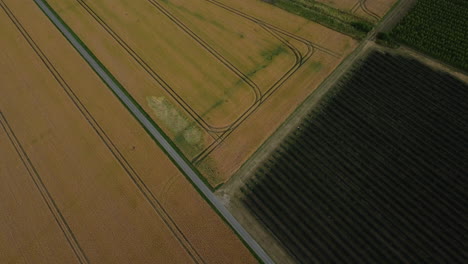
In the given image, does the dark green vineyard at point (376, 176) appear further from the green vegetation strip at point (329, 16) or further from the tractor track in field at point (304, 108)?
the green vegetation strip at point (329, 16)

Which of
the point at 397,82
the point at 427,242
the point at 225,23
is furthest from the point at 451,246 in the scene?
the point at 225,23

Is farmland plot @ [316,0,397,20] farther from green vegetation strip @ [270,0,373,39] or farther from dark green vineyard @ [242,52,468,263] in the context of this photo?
dark green vineyard @ [242,52,468,263]

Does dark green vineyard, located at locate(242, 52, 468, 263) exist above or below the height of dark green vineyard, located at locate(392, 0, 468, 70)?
below

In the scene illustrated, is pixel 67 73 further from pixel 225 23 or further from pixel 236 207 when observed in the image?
pixel 236 207

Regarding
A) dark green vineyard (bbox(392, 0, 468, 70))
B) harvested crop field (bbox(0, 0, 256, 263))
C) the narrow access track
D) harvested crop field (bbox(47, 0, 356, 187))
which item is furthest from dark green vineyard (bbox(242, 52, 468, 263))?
harvested crop field (bbox(0, 0, 256, 263))

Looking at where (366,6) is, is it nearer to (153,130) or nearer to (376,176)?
(376,176)

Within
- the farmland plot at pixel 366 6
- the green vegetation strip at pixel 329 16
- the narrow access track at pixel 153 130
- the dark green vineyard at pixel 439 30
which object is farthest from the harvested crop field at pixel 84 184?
the dark green vineyard at pixel 439 30
